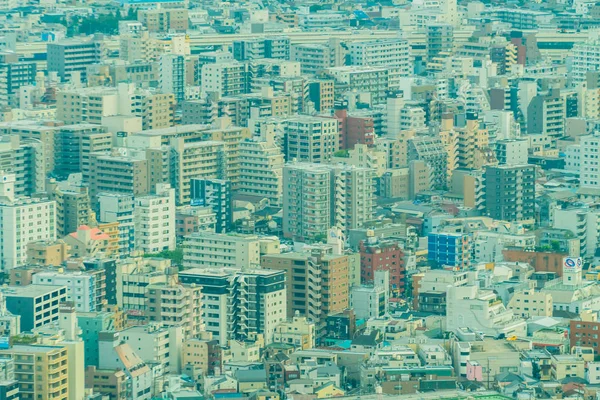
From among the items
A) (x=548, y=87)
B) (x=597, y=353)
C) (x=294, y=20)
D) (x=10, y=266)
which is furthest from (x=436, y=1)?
(x=597, y=353)

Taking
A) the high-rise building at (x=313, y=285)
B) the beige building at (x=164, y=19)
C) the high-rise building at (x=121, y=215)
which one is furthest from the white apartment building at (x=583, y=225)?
the beige building at (x=164, y=19)

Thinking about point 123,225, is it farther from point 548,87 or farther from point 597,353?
point 548,87

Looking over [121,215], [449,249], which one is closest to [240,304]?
[449,249]

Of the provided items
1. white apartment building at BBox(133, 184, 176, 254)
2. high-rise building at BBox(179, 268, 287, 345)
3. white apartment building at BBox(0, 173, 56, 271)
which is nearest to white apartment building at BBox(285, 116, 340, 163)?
white apartment building at BBox(133, 184, 176, 254)

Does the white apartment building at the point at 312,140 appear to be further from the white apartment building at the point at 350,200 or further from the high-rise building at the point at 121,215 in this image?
the high-rise building at the point at 121,215

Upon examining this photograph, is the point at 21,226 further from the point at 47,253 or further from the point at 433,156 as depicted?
the point at 433,156

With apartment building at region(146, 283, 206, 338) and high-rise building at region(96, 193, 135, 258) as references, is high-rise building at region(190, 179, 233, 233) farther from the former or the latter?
apartment building at region(146, 283, 206, 338)
